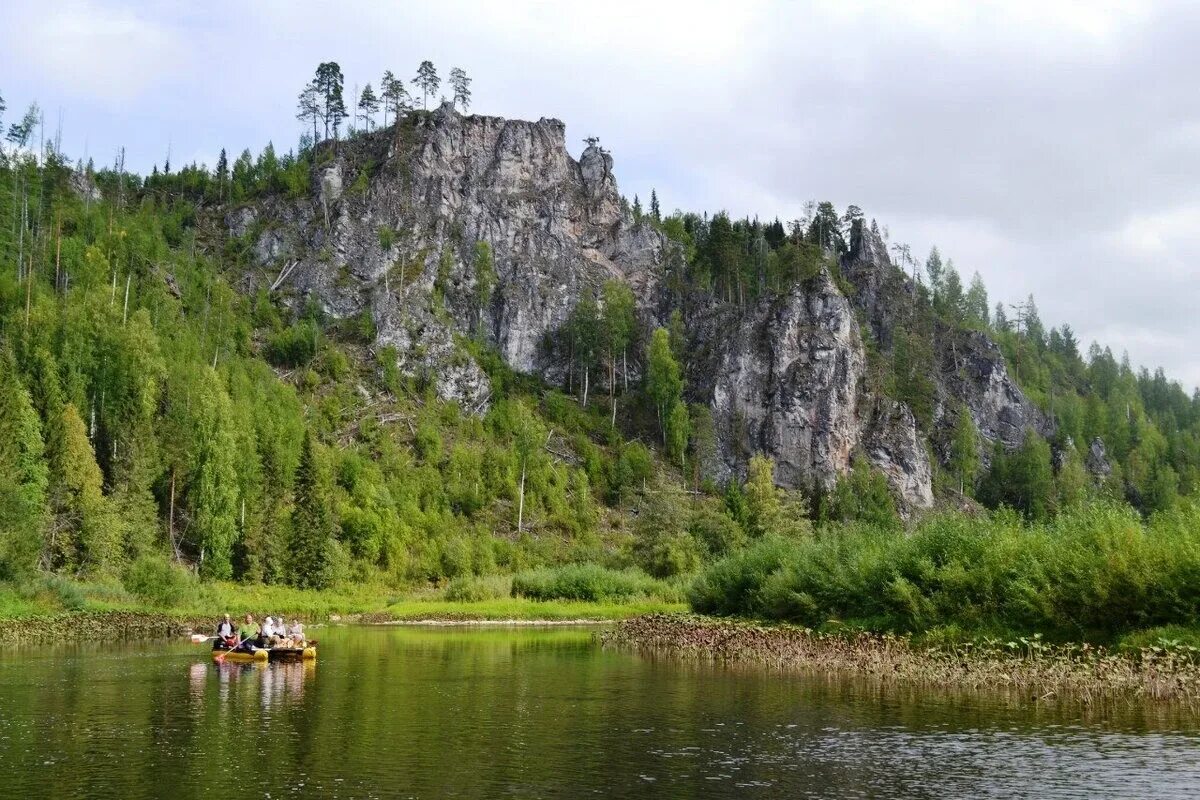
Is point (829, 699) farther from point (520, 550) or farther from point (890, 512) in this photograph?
point (890, 512)

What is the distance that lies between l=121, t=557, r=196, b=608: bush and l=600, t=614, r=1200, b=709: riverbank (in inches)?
1419

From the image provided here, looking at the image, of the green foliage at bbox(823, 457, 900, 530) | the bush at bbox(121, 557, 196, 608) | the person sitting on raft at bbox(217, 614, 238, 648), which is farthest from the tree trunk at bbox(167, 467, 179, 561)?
the green foliage at bbox(823, 457, 900, 530)

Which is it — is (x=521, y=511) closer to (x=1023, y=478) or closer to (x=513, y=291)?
(x=513, y=291)

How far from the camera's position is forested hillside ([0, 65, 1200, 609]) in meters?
99.9

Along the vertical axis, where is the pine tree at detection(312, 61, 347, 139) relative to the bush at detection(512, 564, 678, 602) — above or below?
above

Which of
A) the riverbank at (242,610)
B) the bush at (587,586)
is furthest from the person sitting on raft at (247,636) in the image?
the bush at (587,586)

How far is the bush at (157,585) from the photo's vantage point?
2965 inches

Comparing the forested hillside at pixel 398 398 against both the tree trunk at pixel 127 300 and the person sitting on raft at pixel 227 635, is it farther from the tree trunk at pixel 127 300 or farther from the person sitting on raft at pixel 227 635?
the person sitting on raft at pixel 227 635

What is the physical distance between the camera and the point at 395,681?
41312mm

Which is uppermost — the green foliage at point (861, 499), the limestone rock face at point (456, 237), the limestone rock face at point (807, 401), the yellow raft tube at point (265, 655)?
the limestone rock face at point (456, 237)

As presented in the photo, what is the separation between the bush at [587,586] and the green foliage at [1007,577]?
1133 inches

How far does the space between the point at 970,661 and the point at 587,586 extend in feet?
188

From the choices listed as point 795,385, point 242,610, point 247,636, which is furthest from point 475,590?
point 795,385

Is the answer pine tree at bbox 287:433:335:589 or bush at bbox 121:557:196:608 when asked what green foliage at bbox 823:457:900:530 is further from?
bush at bbox 121:557:196:608
